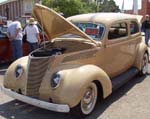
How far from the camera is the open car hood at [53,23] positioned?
6.06 meters

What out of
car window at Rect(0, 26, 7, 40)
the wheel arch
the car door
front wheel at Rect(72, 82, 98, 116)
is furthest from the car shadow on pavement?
car window at Rect(0, 26, 7, 40)

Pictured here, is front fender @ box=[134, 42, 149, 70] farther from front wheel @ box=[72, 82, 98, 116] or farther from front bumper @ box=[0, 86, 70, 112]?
front bumper @ box=[0, 86, 70, 112]

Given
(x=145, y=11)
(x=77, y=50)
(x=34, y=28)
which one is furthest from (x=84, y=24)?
(x=145, y=11)

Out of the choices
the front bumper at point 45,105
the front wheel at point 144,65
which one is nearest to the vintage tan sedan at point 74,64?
the front bumper at point 45,105

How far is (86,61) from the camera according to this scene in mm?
5902

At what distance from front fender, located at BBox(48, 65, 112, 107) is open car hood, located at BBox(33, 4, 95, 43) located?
922 millimetres

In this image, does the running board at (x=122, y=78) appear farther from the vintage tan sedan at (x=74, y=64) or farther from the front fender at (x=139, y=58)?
the front fender at (x=139, y=58)

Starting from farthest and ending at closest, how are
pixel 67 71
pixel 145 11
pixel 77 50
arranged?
pixel 145 11 → pixel 77 50 → pixel 67 71

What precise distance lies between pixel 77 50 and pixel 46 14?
90 cm

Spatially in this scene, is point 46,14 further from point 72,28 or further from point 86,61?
point 86,61

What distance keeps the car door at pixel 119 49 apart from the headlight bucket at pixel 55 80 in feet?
4.83

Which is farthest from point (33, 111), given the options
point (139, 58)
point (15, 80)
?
point (139, 58)

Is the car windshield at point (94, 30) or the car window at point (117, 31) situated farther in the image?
the car window at point (117, 31)

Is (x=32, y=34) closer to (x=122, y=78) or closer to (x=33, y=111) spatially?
(x=122, y=78)
